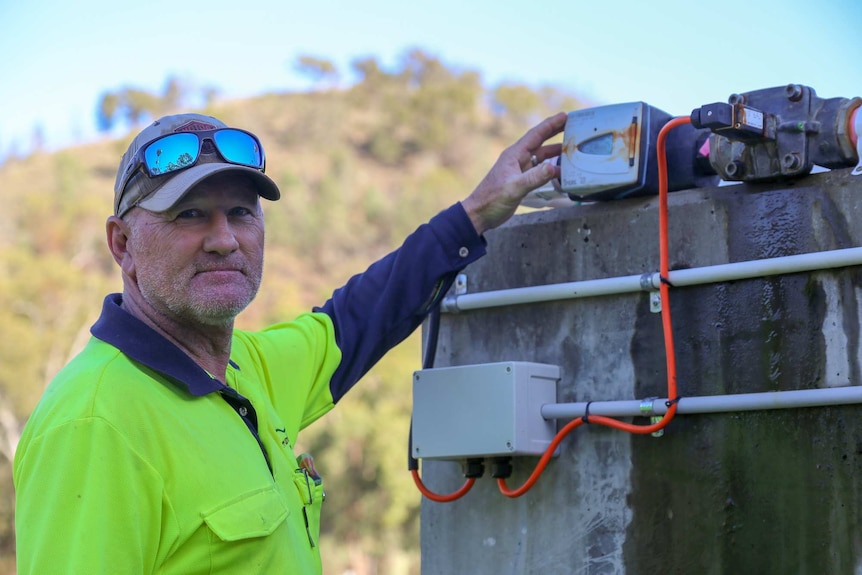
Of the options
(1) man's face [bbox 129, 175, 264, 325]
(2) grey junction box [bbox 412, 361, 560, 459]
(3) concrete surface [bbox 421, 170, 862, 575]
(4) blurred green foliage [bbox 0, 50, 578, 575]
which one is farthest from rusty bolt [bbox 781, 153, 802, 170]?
(4) blurred green foliage [bbox 0, 50, 578, 575]

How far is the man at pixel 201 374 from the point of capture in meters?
2.25

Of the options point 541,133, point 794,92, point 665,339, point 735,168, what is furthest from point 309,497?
point 794,92

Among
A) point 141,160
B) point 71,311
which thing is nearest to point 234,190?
point 141,160

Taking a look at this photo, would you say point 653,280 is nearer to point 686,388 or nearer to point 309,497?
point 686,388

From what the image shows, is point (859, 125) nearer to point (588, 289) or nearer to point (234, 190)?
point (588, 289)

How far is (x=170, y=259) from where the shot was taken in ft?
8.80

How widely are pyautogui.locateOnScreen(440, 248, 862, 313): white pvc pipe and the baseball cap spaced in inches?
34.8

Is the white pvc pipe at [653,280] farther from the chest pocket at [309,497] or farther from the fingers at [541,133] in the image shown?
the chest pocket at [309,497]

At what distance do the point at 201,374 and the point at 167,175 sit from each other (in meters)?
0.49

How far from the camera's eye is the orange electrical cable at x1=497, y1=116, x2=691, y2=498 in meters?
3.03

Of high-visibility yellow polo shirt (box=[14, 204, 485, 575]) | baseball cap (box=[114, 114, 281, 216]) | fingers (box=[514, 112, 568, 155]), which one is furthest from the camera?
fingers (box=[514, 112, 568, 155])

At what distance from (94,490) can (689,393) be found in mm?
1616

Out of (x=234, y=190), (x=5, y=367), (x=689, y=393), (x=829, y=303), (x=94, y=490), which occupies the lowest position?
(x=94, y=490)

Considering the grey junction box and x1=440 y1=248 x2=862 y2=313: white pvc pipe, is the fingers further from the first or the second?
the grey junction box
